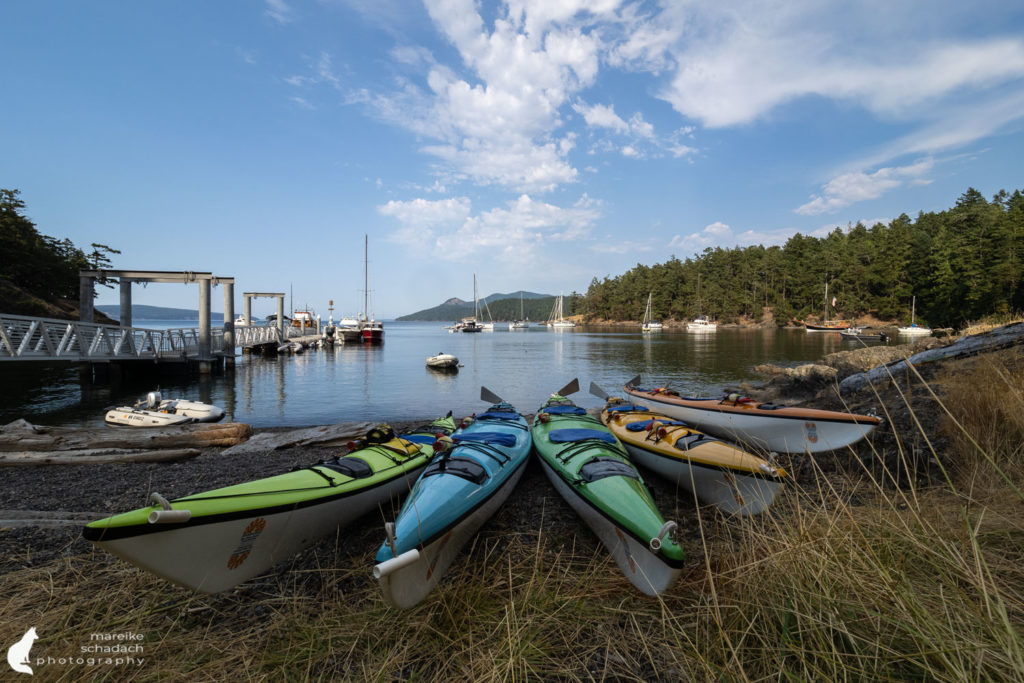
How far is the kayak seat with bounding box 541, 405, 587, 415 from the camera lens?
8382 mm

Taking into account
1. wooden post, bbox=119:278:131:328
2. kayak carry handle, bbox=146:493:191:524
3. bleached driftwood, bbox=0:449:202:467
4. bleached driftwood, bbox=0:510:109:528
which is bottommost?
bleached driftwood, bbox=0:449:202:467

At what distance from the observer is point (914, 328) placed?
51.8 meters

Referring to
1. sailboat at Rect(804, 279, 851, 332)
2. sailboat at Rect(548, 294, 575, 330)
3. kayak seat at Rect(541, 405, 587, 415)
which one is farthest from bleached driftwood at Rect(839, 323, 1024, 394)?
sailboat at Rect(548, 294, 575, 330)

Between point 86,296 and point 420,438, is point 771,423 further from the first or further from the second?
point 86,296

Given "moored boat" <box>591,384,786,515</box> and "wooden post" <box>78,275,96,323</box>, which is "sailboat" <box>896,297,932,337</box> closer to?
"moored boat" <box>591,384,786,515</box>

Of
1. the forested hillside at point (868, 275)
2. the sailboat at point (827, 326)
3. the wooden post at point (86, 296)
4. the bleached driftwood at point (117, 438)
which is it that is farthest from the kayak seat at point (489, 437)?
the sailboat at point (827, 326)

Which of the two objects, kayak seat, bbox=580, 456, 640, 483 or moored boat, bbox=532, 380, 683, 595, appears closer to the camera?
moored boat, bbox=532, 380, 683, 595

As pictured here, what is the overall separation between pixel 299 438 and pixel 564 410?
257 inches

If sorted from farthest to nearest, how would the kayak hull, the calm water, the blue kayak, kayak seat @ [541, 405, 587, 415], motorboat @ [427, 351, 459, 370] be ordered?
motorboat @ [427, 351, 459, 370]
the calm water
kayak seat @ [541, 405, 587, 415]
the kayak hull
the blue kayak

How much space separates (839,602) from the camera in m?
2.17

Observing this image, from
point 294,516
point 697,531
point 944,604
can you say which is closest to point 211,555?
point 294,516

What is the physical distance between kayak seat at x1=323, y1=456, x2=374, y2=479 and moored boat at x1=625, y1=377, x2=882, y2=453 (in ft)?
18.6

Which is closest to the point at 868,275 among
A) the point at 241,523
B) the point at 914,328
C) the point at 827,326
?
the point at 827,326

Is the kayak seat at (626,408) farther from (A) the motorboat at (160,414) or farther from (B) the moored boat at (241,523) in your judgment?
(A) the motorboat at (160,414)
